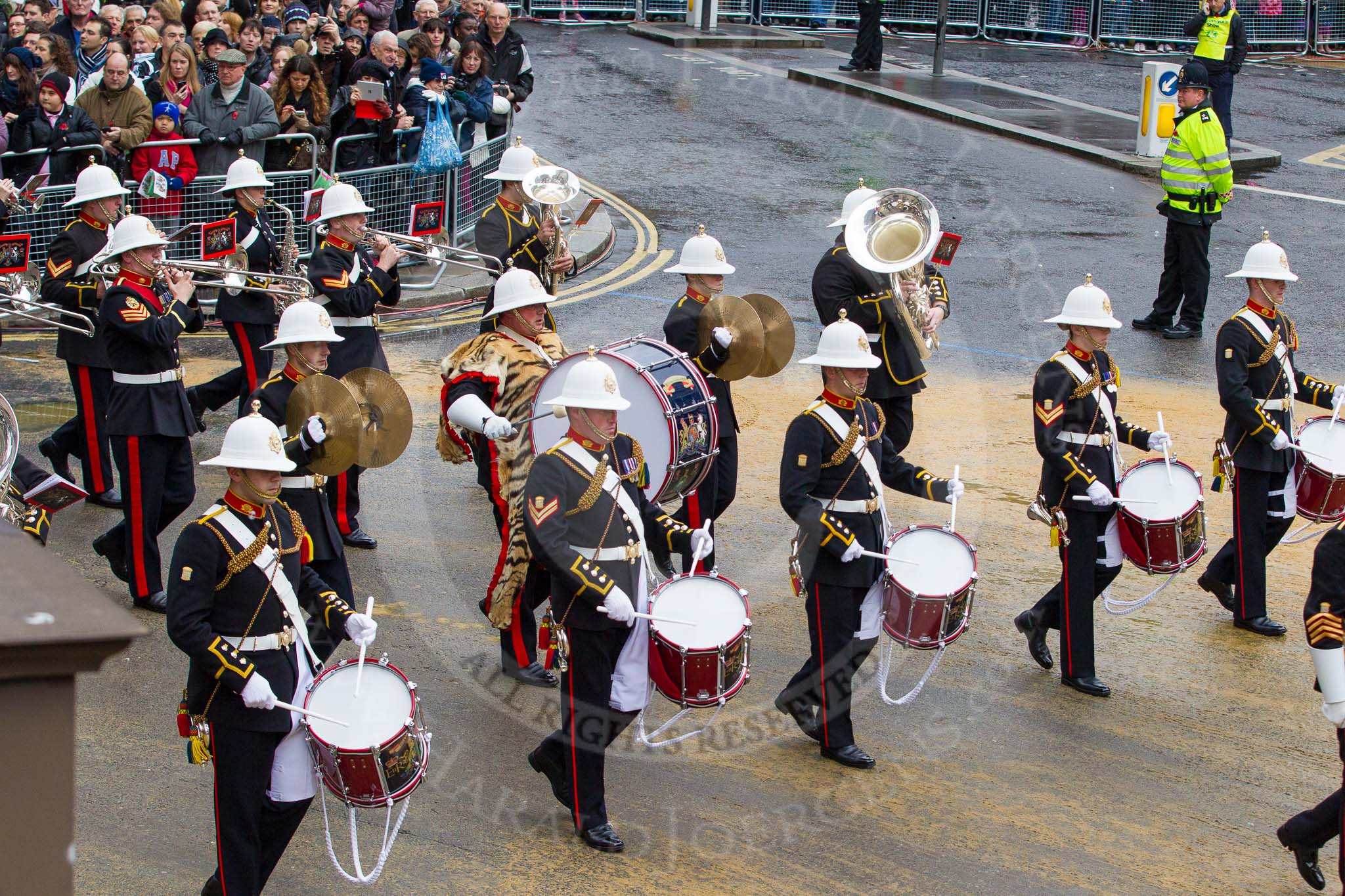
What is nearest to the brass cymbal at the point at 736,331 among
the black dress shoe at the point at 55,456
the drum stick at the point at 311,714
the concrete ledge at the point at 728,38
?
the drum stick at the point at 311,714

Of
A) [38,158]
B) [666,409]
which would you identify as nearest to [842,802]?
[666,409]

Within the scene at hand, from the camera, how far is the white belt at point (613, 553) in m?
6.46

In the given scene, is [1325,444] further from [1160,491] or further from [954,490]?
[954,490]

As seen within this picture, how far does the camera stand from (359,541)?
9.43 meters

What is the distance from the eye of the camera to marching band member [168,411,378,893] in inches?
219

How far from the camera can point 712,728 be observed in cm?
755

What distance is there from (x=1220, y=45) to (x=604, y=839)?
53.6ft

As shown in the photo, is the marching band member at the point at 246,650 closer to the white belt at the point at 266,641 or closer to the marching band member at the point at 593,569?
the white belt at the point at 266,641

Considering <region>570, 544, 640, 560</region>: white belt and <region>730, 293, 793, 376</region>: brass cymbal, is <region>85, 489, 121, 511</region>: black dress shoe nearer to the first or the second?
<region>730, 293, 793, 376</region>: brass cymbal

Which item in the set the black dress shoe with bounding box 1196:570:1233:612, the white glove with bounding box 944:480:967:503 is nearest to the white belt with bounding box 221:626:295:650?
the white glove with bounding box 944:480:967:503

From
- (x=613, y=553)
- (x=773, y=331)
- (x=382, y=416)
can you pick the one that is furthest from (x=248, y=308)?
(x=613, y=553)

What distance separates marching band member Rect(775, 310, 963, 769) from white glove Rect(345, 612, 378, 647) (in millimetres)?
2146

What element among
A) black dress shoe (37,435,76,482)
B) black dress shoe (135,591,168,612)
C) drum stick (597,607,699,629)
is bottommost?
black dress shoe (135,591,168,612)

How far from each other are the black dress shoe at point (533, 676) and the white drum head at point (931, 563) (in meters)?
1.91
